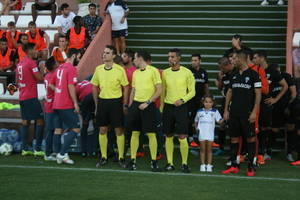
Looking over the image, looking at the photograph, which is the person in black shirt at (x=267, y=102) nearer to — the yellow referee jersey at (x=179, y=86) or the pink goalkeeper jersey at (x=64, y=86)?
the yellow referee jersey at (x=179, y=86)

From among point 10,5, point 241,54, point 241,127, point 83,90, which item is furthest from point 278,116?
point 10,5

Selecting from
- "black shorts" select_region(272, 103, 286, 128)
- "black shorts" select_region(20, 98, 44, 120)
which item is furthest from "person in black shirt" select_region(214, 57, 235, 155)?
"black shorts" select_region(20, 98, 44, 120)

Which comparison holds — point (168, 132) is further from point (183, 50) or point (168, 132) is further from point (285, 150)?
point (183, 50)

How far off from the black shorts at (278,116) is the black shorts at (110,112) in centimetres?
303

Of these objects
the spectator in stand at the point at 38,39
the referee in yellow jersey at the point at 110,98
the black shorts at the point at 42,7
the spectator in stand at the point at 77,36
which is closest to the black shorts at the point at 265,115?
the referee in yellow jersey at the point at 110,98

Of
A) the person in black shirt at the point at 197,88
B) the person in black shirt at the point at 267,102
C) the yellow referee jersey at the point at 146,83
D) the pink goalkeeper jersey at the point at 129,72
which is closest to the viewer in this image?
the yellow referee jersey at the point at 146,83

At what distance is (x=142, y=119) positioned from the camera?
41.8 feet

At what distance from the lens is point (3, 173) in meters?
12.3

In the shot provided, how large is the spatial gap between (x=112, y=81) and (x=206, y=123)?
1776 mm

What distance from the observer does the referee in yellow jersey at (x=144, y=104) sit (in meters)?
12.7

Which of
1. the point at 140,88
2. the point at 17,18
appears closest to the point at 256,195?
the point at 140,88

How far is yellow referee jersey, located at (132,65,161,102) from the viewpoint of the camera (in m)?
12.7

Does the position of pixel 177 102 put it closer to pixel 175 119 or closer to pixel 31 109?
pixel 175 119

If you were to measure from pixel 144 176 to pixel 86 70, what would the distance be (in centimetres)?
490
